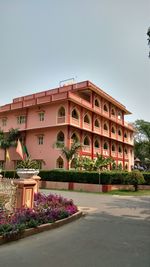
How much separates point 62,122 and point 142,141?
34962 mm

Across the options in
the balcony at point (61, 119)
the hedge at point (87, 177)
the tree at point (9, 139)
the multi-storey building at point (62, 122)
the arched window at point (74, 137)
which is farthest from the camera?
the tree at point (9, 139)

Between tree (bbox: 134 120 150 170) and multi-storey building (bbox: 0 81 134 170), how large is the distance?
21157 millimetres

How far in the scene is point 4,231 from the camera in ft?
19.9

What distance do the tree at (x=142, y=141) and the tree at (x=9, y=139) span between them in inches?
1342

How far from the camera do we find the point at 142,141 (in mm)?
58875

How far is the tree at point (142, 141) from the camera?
191ft

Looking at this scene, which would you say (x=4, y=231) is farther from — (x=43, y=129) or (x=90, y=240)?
(x=43, y=129)

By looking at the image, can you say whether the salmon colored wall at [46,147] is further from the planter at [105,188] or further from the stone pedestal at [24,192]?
the stone pedestal at [24,192]

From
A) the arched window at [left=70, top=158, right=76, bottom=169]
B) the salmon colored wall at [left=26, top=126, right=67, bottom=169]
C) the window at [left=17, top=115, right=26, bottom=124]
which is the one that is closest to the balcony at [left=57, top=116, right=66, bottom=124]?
the salmon colored wall at [left=26, top=126, right=67, bottom=169]

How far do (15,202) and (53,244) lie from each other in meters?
2.62

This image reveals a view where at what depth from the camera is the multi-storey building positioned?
1132 inches

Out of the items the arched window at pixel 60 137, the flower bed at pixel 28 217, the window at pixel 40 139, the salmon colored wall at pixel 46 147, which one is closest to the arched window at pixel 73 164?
the salmon colored wall at pixel 46 147

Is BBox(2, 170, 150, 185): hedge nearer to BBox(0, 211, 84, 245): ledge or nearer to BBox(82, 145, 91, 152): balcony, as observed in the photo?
BBox(82, 145, 91, 152): balcony

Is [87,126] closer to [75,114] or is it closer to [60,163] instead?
[75,114]
